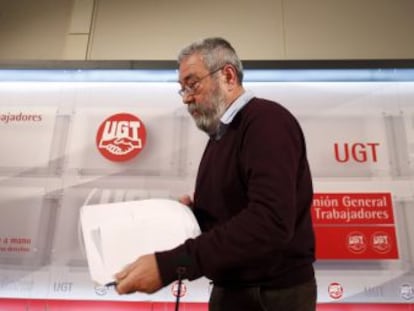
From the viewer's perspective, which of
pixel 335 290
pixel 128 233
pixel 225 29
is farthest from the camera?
pixel 225 29

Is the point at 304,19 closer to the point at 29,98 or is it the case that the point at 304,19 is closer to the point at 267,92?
the point at 267,92

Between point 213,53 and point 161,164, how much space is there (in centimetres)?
80

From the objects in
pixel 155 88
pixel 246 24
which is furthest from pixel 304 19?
pixel 155 88

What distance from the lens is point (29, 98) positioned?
167 cm

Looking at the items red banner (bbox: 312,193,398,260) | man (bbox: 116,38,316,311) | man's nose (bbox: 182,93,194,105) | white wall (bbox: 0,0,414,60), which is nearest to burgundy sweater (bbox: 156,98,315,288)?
man (bbox: 116,38,316,311)

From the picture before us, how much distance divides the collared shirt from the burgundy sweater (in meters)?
0.01

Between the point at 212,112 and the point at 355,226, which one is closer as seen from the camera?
the point at 212,112

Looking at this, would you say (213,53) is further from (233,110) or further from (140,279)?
(140,279)

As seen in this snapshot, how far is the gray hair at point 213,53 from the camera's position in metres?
0.84

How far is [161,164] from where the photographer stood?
1556 mm

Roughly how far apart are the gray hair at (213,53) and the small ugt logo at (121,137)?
30.3 inches

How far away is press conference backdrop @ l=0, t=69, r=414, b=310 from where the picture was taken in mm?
1433

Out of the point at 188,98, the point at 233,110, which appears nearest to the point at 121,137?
the point at 188,98

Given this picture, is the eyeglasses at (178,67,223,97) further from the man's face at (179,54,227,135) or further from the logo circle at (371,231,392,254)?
the logo circle at (371,231,392,254)
